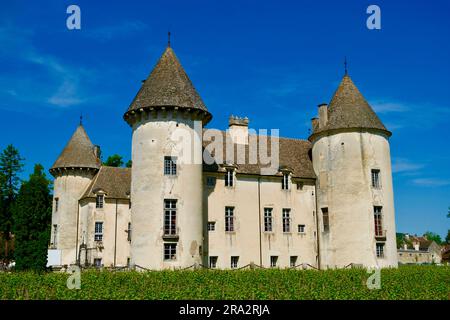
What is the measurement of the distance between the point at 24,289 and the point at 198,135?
1540 centimetres

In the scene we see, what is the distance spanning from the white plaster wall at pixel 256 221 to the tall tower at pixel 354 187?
120cm

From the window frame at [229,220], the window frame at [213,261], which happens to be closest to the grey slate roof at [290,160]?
the window frame at [229,220]

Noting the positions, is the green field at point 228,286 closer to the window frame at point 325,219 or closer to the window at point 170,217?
the window at point 170,217

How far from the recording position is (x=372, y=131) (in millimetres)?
35188

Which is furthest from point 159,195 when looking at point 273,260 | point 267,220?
point 273,260

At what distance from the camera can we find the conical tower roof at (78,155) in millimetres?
41594

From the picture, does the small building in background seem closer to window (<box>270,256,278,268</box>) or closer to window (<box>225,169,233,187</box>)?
window (<box>270,256,278,268</box>)

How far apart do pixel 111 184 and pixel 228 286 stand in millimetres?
23176

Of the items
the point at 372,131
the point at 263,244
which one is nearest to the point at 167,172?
the point at 263,244
